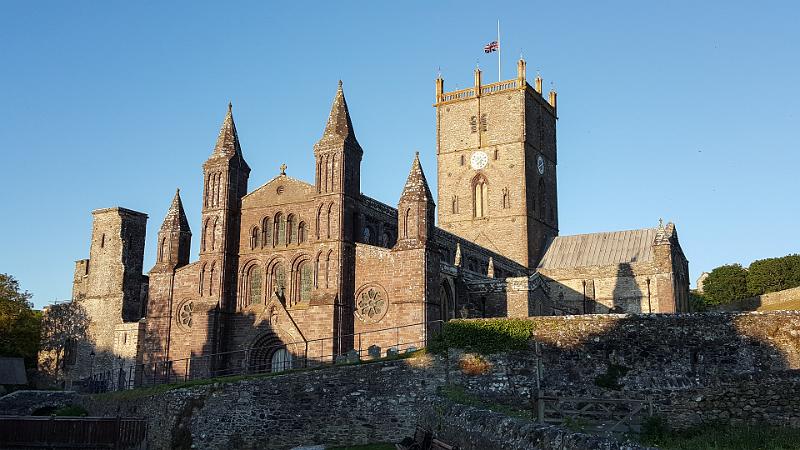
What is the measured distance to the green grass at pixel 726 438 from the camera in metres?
16.1

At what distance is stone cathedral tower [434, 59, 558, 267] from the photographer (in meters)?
70.1

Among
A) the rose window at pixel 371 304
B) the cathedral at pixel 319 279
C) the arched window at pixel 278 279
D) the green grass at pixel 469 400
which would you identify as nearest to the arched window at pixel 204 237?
the cathedral at pixel 319 279

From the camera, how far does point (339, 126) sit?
4447 centimetres

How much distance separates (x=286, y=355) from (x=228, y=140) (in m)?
14.0

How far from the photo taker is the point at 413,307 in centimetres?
4034

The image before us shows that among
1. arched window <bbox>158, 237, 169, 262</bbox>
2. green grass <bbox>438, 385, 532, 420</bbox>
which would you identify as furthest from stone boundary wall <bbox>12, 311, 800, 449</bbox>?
arched window <bbox>158, 237, 169, 262</bbox>

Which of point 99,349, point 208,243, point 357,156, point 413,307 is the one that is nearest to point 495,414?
point 413,307

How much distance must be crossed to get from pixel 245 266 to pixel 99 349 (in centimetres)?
2526

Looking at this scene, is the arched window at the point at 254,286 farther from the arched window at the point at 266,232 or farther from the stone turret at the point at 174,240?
the stone turret at the point at 174,240

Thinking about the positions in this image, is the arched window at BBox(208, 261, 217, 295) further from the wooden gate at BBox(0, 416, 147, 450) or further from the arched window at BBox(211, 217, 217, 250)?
the wooden gate at BBox(0, 416, 147, 450)

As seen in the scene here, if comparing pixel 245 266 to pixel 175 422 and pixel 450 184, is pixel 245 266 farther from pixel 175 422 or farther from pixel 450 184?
pixel 450 184

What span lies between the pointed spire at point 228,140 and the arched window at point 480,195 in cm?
2912

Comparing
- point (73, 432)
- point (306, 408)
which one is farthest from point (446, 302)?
point (73, 432)

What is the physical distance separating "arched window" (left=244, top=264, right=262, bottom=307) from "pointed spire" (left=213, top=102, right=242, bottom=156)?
727 centimetres
